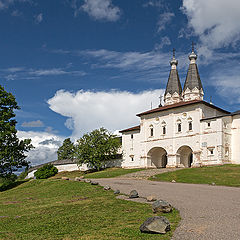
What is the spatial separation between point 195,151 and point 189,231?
122ft

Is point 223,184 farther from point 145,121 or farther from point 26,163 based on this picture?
point 145,121

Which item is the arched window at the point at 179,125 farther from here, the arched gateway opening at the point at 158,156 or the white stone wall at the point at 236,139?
the white stone wall at the point at 236,139

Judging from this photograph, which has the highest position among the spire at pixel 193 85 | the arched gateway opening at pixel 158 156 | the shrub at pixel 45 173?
the spire at pixel 193 85

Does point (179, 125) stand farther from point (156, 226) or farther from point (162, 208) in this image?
point (156, 226)

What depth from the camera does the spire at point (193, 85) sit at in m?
56.6

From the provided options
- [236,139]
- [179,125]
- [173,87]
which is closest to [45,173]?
[179,125]

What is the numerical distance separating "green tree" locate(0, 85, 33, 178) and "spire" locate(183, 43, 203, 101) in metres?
32.5

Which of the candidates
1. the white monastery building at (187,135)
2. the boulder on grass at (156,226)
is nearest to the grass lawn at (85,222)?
the boulder on grass at (156,226)

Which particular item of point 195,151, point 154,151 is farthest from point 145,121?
point 195,151

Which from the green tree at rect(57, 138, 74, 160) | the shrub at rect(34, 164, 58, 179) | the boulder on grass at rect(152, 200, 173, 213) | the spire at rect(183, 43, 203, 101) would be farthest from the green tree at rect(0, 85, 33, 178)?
the green tree at rect(57, 138, 74, 160)

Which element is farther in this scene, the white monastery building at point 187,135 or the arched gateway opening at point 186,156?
the arched gateway opening at point 186,156

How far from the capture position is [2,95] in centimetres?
3616

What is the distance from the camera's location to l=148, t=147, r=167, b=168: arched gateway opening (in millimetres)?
51594

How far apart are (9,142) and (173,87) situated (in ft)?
120
